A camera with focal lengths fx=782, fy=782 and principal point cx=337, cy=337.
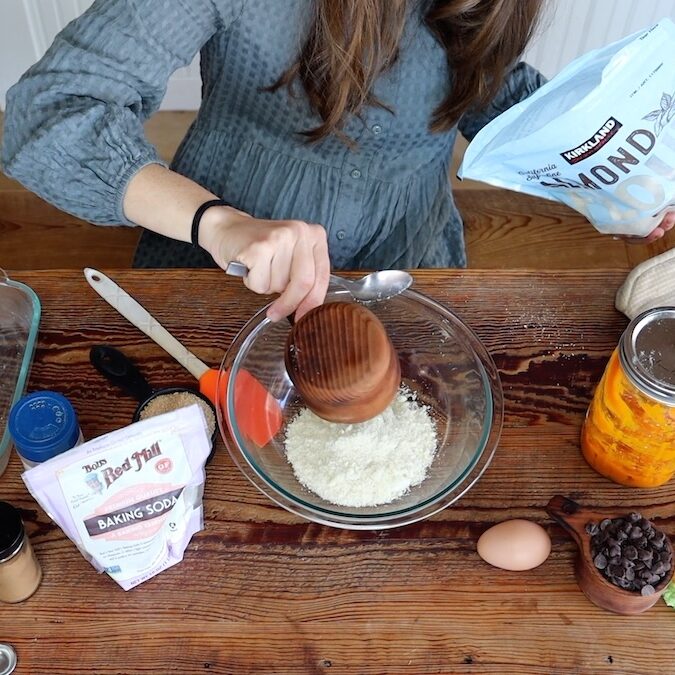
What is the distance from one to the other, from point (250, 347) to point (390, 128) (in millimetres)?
408

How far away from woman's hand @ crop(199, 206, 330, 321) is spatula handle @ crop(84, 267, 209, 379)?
0.41 feet

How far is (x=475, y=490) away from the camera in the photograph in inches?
33.8

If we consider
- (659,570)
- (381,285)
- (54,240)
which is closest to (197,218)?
(381,285)

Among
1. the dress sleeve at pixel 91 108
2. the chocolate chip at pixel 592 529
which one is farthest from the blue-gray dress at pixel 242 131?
the chocolate chip at pixel 592 529

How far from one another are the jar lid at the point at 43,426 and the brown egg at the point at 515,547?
1.45ft

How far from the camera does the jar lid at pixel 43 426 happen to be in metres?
0.79

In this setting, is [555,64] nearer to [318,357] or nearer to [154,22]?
[154,22]

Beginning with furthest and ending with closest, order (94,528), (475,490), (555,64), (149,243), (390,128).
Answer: (555,64) < (149,243) < (390,128) < (475,490) < (94,528)

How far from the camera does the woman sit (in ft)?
2.98

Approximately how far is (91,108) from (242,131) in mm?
300

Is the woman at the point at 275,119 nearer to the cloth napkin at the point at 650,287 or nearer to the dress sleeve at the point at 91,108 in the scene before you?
the dress sleeve at the point at 91,108

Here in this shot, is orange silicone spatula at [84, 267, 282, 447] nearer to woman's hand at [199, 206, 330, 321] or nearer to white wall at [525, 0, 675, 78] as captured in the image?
woman's hand at [199, 206, 330, 321]

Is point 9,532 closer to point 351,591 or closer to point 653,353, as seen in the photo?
point 351,591

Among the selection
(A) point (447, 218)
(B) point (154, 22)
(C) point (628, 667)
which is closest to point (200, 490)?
(C) point (628, 667)
